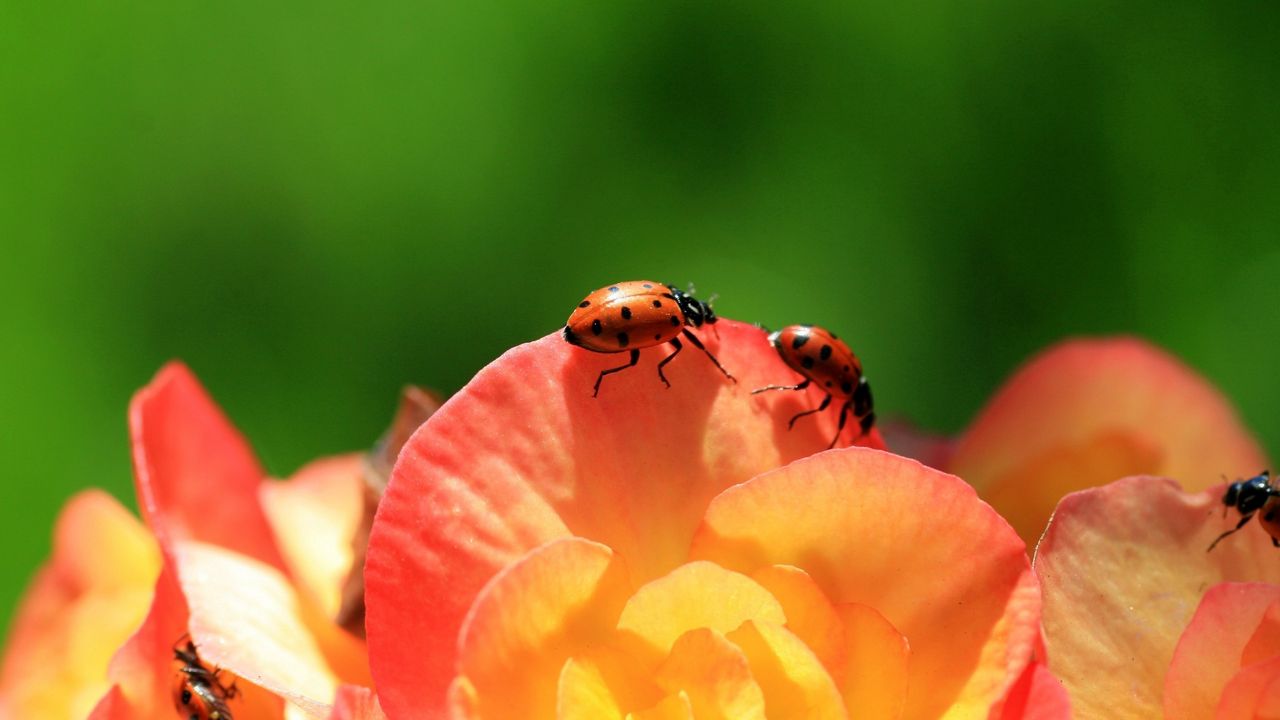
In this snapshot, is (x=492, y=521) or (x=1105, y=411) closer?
(x=492, y=521)

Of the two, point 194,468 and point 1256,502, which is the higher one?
point 194,468

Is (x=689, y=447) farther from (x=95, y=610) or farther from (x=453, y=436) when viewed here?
(x=95, y=610)

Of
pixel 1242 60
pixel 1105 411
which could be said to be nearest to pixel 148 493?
pixel 1105 411

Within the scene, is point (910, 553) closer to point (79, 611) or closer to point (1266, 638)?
point (1266, 638)

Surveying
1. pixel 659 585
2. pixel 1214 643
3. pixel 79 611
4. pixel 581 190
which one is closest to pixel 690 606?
pixel 659 585

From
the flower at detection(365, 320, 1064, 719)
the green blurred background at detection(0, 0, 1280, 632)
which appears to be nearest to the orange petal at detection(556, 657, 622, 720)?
the flower at detection(365, 320, 1064, 719)

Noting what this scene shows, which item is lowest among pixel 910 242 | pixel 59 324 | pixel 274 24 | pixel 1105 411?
pixel 1105 411
